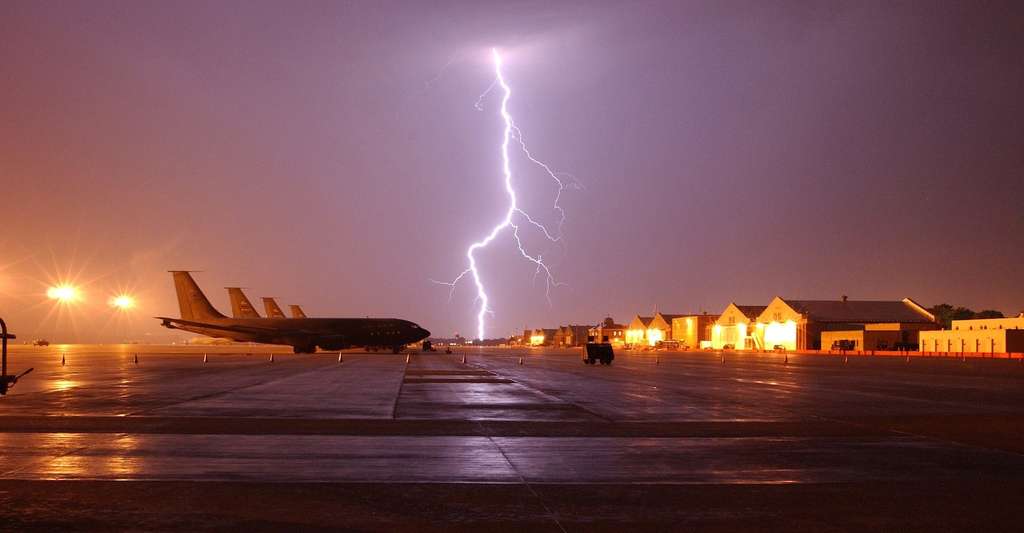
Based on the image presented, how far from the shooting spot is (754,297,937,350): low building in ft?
379

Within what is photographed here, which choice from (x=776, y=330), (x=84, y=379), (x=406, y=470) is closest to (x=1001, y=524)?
(x=406, y=470)

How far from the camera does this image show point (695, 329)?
535 ft

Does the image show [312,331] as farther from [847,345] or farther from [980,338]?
[980,338]

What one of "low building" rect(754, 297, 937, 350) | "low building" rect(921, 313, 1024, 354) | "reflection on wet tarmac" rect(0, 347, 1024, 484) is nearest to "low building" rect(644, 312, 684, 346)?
"low building" rect(754, 297, 937, 350)

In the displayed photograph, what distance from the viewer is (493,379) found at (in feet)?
127

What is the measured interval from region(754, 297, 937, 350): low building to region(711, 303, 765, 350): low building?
5658mm

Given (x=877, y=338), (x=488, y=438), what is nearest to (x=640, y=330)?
(x=877, y=338)

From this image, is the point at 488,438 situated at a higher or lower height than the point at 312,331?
lower

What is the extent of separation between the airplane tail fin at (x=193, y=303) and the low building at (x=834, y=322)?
273ft

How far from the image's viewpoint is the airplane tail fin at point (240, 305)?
344 feet

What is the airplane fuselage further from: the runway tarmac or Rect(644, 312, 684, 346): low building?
Rect(644, 312, 684, 346): low building

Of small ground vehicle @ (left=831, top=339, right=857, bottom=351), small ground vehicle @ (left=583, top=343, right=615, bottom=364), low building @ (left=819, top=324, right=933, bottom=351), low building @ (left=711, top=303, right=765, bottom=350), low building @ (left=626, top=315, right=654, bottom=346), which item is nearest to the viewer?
small ground vehicle @ (left=583, top=343, right=615, bottom=364)

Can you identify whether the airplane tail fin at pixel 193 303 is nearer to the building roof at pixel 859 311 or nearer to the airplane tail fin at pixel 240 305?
the airplane tail fin at pixel 240 305

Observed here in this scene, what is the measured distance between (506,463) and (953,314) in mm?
184921
